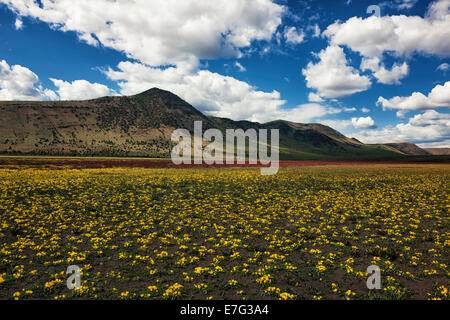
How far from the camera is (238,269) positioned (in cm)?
1175

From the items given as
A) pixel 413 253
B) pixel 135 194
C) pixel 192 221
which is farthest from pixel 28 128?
pixel 413 253

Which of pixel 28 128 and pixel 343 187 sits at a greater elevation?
pixel 28 128

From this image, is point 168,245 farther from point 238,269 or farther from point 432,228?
point 432,228

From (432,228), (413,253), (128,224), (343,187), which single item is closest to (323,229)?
(413,253)

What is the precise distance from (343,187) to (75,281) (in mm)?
34187

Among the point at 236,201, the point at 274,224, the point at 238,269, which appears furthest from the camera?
the point at 236,201

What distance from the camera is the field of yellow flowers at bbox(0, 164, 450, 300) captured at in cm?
1013

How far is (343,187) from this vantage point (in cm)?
3422

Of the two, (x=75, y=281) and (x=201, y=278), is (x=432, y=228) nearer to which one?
(x=201, y=278)

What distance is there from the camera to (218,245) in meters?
14.3

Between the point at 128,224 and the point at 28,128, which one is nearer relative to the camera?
the point at 128,224

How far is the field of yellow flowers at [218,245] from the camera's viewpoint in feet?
33.2

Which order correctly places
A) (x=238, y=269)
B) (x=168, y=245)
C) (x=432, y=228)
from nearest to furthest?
(x=238, y=269)
(x=168, y=245)
(x=432, y=228)
